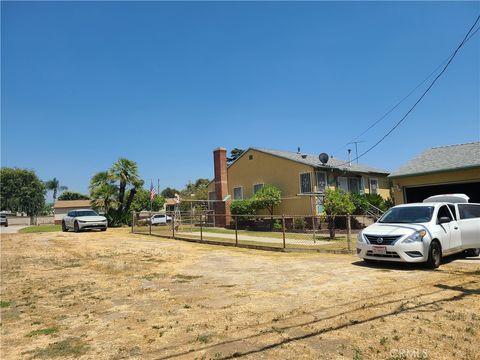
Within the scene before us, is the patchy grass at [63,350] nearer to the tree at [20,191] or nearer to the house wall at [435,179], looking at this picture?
the house wall at [435,179]

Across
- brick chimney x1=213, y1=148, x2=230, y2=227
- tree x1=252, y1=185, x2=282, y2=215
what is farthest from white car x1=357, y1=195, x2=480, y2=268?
brick chimney x1=213, y1=148, x2=230, y2=227

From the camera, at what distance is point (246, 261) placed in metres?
12.0

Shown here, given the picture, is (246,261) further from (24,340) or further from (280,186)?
(280,186)

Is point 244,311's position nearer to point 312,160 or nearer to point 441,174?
point 441,174

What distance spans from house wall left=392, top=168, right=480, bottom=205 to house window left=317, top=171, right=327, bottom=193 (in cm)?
587

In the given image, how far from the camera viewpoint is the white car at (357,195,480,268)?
973 cm

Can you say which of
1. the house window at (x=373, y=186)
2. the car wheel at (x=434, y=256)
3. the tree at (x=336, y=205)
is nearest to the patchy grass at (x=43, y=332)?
the car wheel at (x=434, y=256)

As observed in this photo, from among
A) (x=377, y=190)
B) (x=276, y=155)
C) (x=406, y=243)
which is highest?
(x=276, y=155)

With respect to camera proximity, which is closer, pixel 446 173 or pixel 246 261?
pixel 246 261

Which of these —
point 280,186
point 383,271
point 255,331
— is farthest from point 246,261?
point 280,186

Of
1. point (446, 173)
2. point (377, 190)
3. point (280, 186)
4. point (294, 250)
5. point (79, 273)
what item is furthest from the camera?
point (377, 190)

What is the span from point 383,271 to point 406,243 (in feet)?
3.19

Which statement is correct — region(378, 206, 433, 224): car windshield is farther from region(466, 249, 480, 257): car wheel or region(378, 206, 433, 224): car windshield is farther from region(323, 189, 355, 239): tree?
region(323, 189, 355, 239): tree

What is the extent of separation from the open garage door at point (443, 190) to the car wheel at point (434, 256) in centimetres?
1092
